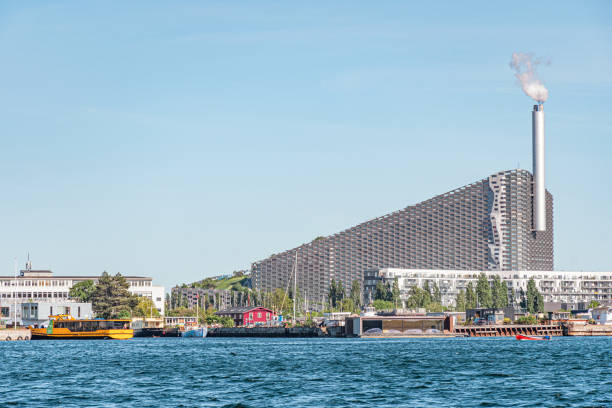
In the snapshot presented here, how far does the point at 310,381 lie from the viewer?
74812 millimetres

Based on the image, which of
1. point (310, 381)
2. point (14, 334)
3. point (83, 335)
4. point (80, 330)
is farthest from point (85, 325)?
point (310, 381)

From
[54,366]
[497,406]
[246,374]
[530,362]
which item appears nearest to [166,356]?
[54,366]

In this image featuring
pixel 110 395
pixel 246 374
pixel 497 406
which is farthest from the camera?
pixel 246 374

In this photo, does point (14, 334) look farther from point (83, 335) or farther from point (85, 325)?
point (85, 325)

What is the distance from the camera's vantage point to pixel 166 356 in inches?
4604

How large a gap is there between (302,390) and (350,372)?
17.7 m

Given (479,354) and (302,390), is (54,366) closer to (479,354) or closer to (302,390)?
(302,390)

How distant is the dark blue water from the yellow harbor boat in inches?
3276

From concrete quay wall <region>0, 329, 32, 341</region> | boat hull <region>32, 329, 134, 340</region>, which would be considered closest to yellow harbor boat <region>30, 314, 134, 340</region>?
boat hull <region>32, 329, 134, 340</region>

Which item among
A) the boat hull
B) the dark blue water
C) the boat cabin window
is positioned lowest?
the boat hull

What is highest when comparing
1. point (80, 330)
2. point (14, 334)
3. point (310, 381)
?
point (310, 381)

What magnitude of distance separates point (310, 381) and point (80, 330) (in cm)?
13126

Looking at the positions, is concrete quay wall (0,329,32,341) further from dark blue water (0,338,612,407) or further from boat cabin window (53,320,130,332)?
dark blue water (0,338,612,407)

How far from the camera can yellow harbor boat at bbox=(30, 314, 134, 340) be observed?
19538cm
